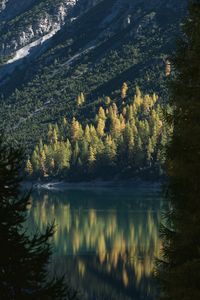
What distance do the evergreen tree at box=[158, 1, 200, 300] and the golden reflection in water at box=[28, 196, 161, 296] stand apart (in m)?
48.1

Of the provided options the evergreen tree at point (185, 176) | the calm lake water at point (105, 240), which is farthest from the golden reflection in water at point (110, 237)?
the evergreen tree at point (185, 176)

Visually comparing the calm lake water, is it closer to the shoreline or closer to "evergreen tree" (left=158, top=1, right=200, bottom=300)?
"evergreen tree" (left=158, top=1, right=200, bottom=300)

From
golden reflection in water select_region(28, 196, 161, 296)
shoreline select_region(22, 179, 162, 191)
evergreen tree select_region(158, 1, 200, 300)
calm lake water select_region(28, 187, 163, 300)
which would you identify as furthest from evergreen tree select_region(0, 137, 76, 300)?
shoreline select_region(22, 179, 162, 191)

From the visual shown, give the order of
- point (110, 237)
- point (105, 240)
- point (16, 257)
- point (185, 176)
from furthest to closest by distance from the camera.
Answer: point (110, 237), point (105, 240), point (185, 176), point (16, 257)

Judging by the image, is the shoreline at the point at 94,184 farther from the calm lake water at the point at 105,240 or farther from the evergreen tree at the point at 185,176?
the evergreen tree at the point at 185,176

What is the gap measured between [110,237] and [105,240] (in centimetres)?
178

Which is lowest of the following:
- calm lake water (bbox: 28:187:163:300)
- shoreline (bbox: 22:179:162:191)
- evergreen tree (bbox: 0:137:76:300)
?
calm lake water (bbox: 28:187:163:300)

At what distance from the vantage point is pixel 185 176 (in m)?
14.4

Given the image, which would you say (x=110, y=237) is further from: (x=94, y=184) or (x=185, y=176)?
(x=94, y=184)

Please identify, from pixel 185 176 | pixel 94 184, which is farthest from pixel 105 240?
pixel 94 184

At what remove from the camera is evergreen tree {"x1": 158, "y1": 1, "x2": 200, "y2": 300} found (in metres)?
14.1

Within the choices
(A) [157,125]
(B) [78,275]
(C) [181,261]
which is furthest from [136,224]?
(A) [157,125]

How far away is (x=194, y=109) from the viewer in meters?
14.3

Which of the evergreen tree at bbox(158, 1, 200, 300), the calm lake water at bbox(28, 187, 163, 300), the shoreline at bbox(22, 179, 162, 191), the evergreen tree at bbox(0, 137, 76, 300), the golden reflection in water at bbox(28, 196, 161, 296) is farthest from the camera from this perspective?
the shoreline at bbox(22, 179, 162, 191)
